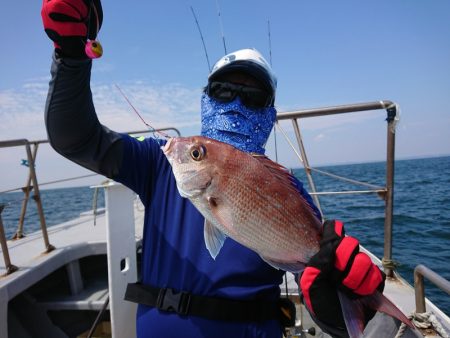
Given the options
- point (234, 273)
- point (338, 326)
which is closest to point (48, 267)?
point (234, 273)

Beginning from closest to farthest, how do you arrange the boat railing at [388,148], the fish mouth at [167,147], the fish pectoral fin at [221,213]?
1. the fish pectoral fin at [221,213]
2. the fish mouth at [167,147]
3. the boat railing at [388,148]

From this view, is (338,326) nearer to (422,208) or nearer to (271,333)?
(271,333)

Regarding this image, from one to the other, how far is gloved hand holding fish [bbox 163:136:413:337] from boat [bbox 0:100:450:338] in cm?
101

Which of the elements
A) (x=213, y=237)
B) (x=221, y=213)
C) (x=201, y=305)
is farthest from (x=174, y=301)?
(x=221, y=213)

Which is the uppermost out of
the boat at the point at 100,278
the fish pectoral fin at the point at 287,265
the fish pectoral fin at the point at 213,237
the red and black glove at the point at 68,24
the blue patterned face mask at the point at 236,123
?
the red and black glove at the point at 68,24

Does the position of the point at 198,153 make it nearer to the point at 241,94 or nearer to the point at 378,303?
the point at 241,94

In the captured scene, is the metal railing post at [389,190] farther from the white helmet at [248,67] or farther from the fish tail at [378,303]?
the fish tail at [378,303]

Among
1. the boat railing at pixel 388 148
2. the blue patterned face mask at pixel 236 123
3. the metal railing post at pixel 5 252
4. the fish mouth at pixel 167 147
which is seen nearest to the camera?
the fish mouth at pixel 167 147

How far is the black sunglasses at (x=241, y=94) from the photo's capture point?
2051mm

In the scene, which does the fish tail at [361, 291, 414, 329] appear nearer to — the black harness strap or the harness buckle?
the black harness strap

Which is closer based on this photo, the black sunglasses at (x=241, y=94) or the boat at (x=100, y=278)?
the black sunglasses at (x=241, y=94)

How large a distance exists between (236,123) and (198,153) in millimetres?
553

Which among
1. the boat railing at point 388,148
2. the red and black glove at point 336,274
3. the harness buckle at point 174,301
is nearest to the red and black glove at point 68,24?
the harness buckle at point 174,301

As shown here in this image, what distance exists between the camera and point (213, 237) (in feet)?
4.99
